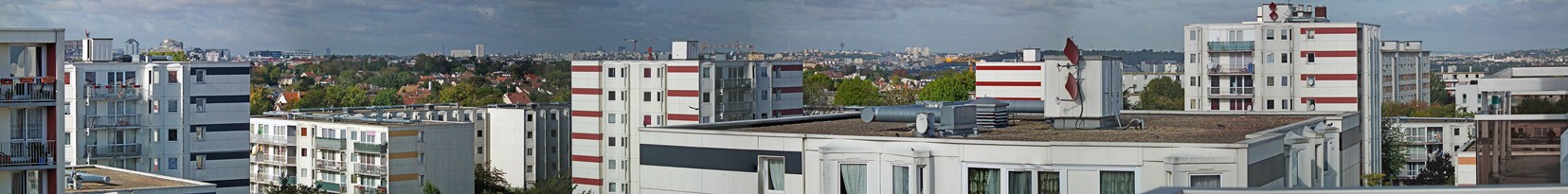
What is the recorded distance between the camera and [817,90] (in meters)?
143

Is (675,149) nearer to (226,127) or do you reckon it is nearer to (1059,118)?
(1059,118)

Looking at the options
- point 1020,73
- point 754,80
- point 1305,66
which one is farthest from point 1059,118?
point 1020,73

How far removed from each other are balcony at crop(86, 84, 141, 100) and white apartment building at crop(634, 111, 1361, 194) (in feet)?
93.1

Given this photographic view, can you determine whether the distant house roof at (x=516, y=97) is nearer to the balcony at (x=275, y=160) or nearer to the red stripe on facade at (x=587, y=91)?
the red stripe on facade at (x=587, y=91)

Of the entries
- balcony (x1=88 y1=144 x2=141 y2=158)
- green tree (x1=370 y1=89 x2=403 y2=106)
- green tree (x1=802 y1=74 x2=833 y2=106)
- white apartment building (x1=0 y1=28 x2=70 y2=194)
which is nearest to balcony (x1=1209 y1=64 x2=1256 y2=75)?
balcony (x1=88 y1=144 x2=141 y2=158)

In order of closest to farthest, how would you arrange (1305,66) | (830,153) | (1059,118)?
1. (830,153)
2. (1059,118)
3. (1305,66)

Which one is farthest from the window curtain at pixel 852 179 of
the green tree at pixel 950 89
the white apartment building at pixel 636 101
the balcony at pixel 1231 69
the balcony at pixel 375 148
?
the green tree at pixel 950 89

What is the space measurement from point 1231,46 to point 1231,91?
1560mm

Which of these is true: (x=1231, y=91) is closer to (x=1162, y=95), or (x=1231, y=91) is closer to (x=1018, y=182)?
(x=1018, y=182)

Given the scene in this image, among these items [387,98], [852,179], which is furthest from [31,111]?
[387,98]

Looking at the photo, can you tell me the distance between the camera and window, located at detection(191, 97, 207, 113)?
55.4 meters

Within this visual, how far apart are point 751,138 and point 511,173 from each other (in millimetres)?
53515

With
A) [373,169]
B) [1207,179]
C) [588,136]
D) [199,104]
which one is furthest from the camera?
[588,136]

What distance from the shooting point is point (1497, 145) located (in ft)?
92.0
